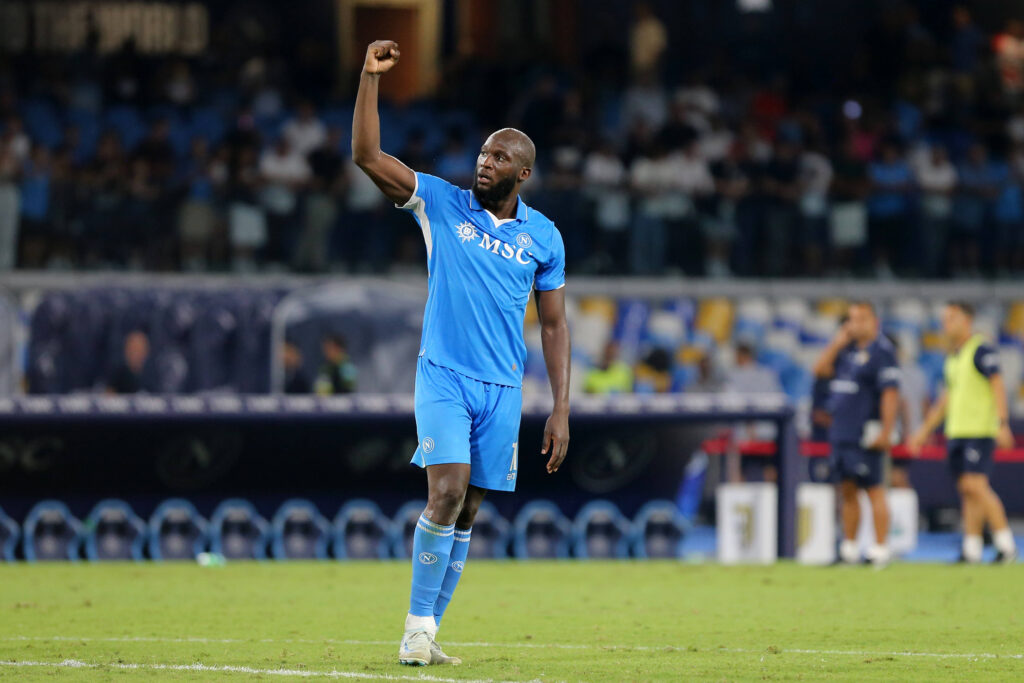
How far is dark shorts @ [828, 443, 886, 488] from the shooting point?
1484 cm

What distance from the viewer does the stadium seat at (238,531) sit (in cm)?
1554

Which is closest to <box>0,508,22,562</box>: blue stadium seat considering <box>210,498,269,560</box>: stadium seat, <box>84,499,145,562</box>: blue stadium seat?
<box>84,499,145,562</box>: blue stadium seat

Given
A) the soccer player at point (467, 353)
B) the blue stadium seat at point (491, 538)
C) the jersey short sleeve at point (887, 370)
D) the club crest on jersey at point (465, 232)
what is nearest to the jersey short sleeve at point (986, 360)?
the jersey short sleeve at point (887, 370)

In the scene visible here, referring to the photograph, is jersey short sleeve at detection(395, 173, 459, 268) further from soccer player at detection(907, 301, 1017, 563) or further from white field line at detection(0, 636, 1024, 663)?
soccer player at detection(907, 301, 1017, 563)

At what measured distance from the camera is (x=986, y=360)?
15234 millimetres

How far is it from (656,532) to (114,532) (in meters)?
4.95

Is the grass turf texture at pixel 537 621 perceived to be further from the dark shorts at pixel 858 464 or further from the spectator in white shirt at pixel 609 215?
the spectator in white shirt at pixel 609 215

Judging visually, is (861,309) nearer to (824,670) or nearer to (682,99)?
(824,670)

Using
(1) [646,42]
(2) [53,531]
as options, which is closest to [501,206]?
(2) [53,531]

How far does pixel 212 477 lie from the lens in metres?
15.6

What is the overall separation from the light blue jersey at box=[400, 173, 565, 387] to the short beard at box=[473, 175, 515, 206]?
0.04m

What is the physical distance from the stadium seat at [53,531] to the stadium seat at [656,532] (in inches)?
200

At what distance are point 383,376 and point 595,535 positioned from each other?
3063 mm

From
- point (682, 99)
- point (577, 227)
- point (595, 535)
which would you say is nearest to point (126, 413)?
point (595, 535)
